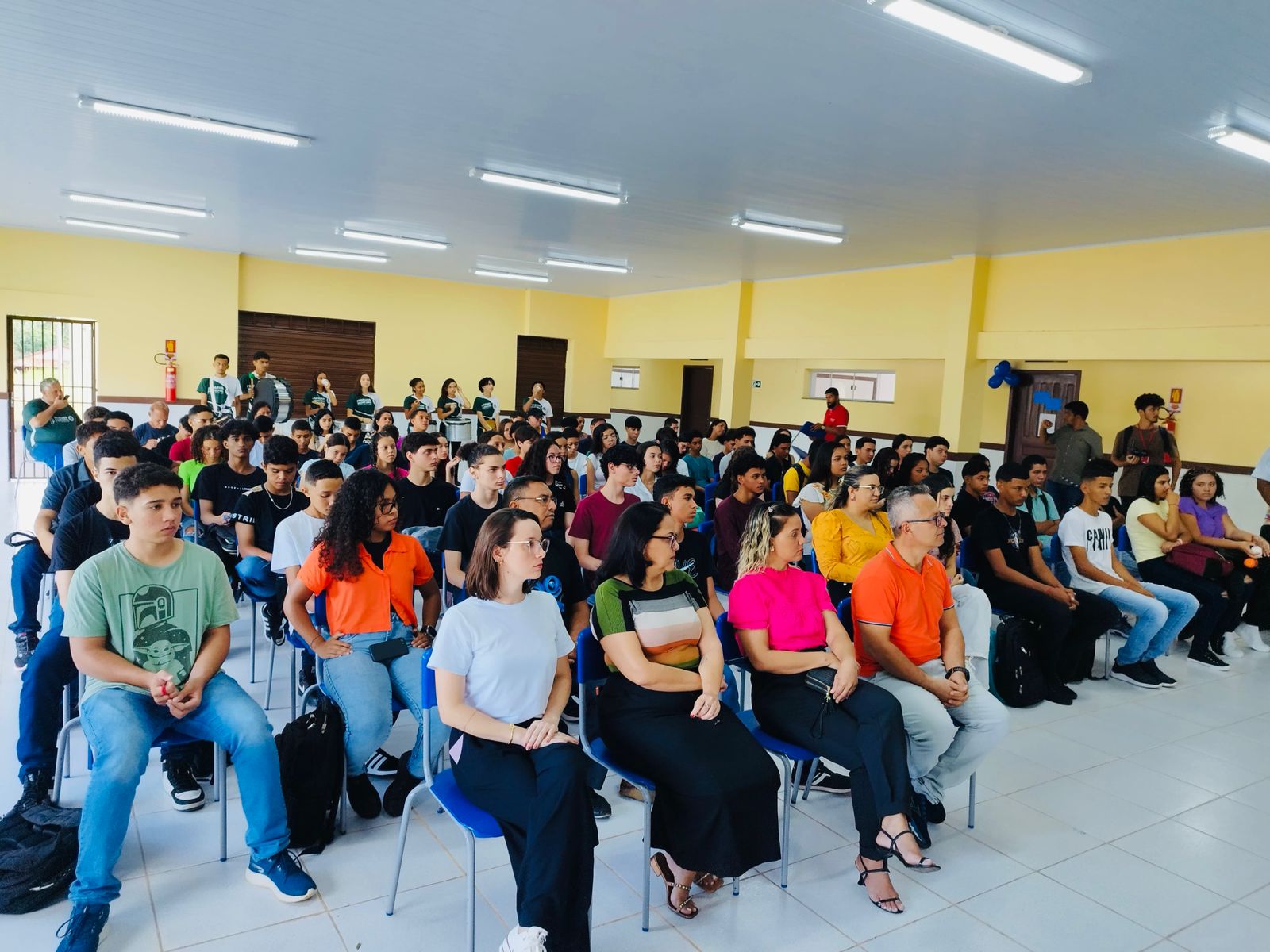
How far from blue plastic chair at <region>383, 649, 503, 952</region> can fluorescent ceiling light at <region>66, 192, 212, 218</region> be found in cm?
899

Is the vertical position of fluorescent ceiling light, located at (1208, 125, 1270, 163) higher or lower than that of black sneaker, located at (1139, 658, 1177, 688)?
higher

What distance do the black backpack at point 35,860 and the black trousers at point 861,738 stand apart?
2242 mm

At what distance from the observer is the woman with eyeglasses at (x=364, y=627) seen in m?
3.00

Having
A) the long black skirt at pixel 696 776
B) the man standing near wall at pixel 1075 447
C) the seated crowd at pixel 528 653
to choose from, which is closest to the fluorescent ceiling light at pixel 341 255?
the seated crowd at pixel 528 653

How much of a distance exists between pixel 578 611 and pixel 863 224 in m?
6.55

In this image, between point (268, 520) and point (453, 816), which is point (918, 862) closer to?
point (453, 816)

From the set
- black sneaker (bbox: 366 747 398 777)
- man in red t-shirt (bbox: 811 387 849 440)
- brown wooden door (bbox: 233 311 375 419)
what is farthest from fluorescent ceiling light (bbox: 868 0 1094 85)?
brown wooden door (bbox: 233 311 375 419)

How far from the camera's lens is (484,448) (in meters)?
4.29

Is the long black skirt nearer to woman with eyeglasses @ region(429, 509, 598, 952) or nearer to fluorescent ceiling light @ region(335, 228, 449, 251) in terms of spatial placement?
woman with eyeglasses @ region(429, 509, 598, 952)

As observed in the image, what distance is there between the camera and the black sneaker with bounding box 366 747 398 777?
11.1 ft

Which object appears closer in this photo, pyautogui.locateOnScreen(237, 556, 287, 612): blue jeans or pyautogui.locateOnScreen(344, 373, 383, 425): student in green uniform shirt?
pyautogui.locateOnScreen(237, 556, 287, 612): blue jeans

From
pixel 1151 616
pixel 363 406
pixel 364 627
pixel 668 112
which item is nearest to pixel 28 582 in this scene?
pixel 364 627

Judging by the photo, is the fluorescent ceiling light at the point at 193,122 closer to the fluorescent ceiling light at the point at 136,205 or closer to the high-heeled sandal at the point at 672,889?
the fluorescent ceiling light at the point at 136,205

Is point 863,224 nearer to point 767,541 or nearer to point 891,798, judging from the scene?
point 767,541
